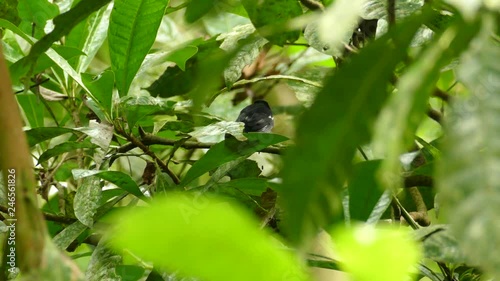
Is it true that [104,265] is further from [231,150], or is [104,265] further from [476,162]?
[476,162]

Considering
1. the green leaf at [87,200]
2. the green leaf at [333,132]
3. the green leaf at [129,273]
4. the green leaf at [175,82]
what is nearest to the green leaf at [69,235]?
the green leaf at [87,200]

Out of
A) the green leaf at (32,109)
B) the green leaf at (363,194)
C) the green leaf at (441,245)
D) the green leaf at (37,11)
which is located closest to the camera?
the green leaf at (441,245)

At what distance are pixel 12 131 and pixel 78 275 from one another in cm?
7

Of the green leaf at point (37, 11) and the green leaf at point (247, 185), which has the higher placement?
the green leaf at point (37, 11)

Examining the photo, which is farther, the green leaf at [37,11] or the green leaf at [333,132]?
the green leaf at [37,11]

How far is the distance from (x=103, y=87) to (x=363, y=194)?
0.28 metres

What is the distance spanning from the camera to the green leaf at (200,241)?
21 centimetres

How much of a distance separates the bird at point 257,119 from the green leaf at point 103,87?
0.59 ft

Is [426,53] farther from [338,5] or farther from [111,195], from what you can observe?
[111,195]

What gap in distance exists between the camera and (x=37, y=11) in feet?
2.84

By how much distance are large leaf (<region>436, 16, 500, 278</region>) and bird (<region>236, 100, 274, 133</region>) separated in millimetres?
593

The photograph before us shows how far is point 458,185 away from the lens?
9.7 inches

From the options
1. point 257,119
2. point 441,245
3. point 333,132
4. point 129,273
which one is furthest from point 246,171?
point 333,132

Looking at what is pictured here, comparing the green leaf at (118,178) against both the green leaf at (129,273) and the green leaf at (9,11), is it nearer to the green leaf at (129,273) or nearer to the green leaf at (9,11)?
the green leaf at (129,273)
